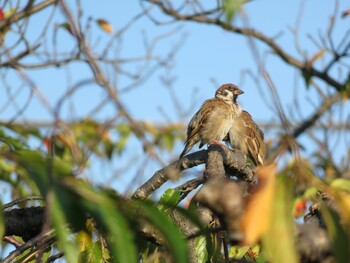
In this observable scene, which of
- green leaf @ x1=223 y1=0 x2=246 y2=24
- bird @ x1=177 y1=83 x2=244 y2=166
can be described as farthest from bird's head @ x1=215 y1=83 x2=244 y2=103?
Answer: green leaf @ x1=223 y1=0 x2=246 y2=24

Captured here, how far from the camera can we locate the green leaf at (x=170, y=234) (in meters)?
1.12

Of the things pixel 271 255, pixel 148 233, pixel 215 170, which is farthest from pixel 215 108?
pixel 271 255

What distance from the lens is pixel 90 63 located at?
145cm

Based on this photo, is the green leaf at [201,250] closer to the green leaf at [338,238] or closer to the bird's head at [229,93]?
the green leaf at [338,238]

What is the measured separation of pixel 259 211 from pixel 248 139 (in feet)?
17.4


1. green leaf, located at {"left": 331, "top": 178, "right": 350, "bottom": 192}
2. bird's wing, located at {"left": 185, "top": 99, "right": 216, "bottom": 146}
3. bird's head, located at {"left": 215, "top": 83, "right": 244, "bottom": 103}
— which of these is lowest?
green leaf, located at {"left": 331, "top": 178, "right": 350, "bottom": 192}

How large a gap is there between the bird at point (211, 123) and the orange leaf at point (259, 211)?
502 centimetres

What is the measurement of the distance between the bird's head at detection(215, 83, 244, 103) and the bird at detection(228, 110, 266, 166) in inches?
10.8

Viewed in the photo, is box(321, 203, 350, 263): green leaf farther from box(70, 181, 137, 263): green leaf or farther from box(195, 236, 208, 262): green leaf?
box(195, 236, 208, 262): green leaf

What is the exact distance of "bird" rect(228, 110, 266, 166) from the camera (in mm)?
6351

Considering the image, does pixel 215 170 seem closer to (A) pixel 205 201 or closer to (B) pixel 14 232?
(B) pixel 14 232

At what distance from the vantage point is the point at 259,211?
3.59 feet

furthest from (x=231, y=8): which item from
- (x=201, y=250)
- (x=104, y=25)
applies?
(x=104, y=25)

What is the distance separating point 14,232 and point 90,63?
1.16 metres
